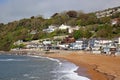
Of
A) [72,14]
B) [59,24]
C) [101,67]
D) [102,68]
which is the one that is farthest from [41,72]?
[72,14]

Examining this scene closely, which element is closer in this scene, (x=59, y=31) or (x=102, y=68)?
(x=102, y=68)

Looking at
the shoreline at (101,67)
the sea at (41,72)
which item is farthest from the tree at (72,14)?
the sea at (41,72)

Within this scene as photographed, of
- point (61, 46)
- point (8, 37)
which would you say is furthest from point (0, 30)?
point (61, 46)

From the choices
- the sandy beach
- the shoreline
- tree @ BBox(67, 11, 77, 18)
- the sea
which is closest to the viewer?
the sandy beach

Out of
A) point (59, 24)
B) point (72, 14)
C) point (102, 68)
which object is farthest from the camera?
point (72, 14)

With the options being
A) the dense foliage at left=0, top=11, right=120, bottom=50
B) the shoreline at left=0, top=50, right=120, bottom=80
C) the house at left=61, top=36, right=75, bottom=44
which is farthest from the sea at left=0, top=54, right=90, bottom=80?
the house at left=61, top=36, right=75, bottom=44

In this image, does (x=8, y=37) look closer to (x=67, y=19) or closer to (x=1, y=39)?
(x=1, y=39)

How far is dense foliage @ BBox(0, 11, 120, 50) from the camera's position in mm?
86469

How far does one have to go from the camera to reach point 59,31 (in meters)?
105

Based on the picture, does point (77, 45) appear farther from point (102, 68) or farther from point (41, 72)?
point (41, 72)

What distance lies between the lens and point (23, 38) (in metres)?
113

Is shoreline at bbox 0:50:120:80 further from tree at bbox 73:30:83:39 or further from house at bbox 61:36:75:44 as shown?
tree at bbox 73:30:83:39

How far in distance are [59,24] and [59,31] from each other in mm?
19039

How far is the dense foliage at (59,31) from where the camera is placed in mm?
86469
